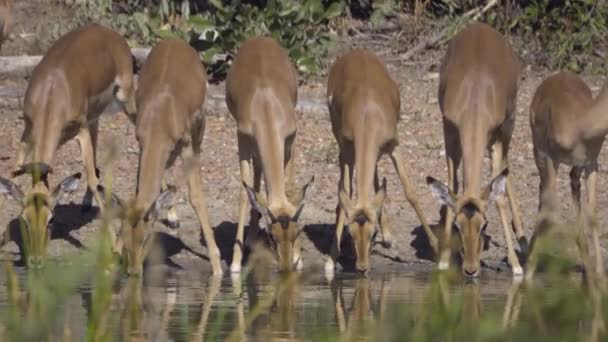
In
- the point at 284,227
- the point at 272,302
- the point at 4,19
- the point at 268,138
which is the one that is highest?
the point at 4,19

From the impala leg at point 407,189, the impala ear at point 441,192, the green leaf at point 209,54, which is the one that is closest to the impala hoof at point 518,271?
the impala ear at point 441,192

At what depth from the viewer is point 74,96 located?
33.7 feet

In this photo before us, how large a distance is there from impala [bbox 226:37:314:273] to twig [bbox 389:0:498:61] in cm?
431

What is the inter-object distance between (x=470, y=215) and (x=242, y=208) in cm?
175

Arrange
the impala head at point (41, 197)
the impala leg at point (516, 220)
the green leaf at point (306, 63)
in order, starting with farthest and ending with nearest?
the green leaf at point (306, 63)
the impala leg at point (516, 220)
the impala head at point (41, 197)

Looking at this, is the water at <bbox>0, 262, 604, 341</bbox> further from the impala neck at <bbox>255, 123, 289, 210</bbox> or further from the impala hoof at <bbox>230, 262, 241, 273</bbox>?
the impala neck at <bbox>255, 123, 289, 210</bbox>

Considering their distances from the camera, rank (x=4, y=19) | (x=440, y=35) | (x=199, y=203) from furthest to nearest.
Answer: (x=440, y=35) < (x=4, y=19) < (x=199, y=203)

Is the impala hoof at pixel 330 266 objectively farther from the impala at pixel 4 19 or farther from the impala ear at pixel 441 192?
the impala at pixel 4 19

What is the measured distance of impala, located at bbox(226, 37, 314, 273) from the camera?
29.7 ft

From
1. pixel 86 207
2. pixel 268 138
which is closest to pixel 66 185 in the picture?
pixel 268 138

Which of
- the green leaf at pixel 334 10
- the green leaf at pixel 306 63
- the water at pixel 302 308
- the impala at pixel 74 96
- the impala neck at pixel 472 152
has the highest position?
the green leaf at pixel 334 10

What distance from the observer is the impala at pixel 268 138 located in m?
9.05

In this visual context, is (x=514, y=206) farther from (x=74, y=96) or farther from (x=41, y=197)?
(x=41, y=197)

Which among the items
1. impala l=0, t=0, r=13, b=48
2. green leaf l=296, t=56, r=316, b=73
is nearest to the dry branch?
impala l=0, t=0, r=13, b=48
